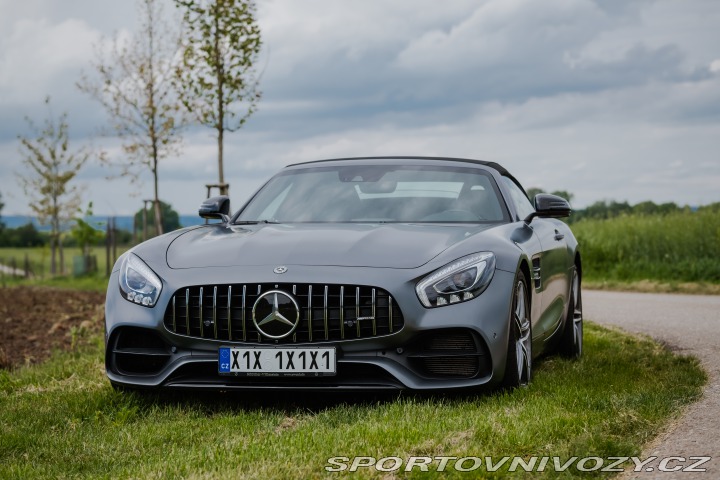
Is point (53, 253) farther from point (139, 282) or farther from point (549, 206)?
point (139, 282)

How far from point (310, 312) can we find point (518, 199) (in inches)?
103

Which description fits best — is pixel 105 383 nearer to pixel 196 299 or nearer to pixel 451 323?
pixel 196 299

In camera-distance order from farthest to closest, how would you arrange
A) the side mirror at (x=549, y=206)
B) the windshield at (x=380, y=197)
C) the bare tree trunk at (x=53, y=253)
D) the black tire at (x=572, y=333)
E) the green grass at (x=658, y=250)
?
the bare tree trunk at (x=53, y=253) → the green grass at (x=658, y=250) → the black tire at (x=572, y=333) → the side mirror at (x=549, y=206) → the windshield at (x=380, y=197)

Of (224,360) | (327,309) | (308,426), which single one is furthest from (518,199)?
(308,426)

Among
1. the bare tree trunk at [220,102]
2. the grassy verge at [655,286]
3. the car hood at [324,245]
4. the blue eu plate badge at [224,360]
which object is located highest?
the bare tree trunk at [220,102]

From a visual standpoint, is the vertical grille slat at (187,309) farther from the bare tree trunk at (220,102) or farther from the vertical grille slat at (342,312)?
the bare tree trunk at (220,102)

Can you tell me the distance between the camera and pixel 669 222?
21328 mm

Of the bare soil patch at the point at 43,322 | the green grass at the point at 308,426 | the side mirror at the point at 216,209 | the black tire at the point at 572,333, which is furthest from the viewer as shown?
the bare soil patch at the point at 43,322

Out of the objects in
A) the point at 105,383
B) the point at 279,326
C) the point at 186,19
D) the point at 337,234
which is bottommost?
the point at 105,383

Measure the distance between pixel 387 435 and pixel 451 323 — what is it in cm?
91

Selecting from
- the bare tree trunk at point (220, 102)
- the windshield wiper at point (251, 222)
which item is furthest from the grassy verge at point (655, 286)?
the windshield wiper at point (251, 222)

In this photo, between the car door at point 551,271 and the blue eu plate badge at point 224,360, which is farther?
the car door at point 551,271

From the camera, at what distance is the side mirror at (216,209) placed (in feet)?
23.3

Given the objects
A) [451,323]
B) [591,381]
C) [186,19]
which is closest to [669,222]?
[186,19]
